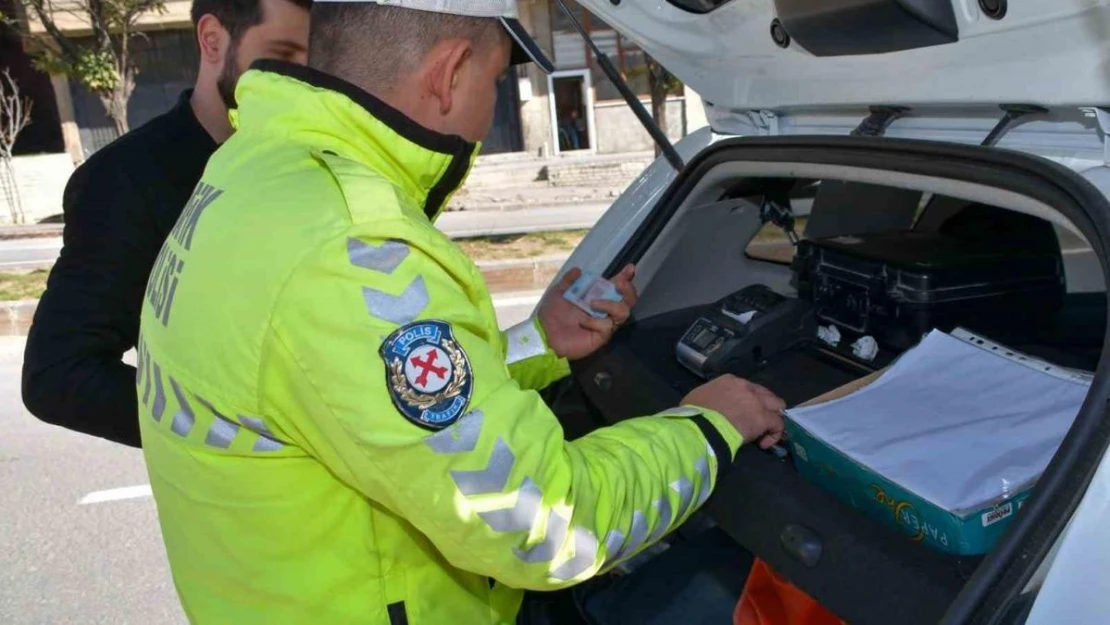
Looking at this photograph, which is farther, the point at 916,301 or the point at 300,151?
the point at 916,301

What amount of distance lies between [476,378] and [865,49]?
804 mm

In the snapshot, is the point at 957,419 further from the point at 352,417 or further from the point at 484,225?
the point at 484,225

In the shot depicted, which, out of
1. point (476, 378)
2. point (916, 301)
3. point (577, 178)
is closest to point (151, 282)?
point (476, 378)

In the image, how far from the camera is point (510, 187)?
55.8 ft

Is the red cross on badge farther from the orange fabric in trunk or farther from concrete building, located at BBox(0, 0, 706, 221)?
concrete building, located at BBox(0, 0, 706, 221)

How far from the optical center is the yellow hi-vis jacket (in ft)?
3.60

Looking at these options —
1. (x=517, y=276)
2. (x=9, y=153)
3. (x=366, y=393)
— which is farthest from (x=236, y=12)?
(x=9, y=153)

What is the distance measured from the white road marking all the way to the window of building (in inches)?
467

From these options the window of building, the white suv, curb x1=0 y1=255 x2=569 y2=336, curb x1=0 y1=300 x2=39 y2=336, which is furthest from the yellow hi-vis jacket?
the window of building

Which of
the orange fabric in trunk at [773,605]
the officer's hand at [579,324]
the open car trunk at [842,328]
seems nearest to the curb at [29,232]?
the open car trunk at [842,328]

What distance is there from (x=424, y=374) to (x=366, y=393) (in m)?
0.07

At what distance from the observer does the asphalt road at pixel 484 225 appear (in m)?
11.4

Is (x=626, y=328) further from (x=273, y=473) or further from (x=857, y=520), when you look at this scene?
(x=273, y=473)

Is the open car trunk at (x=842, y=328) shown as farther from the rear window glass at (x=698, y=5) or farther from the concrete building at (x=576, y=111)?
the concrete building at (x=576, y=111)
